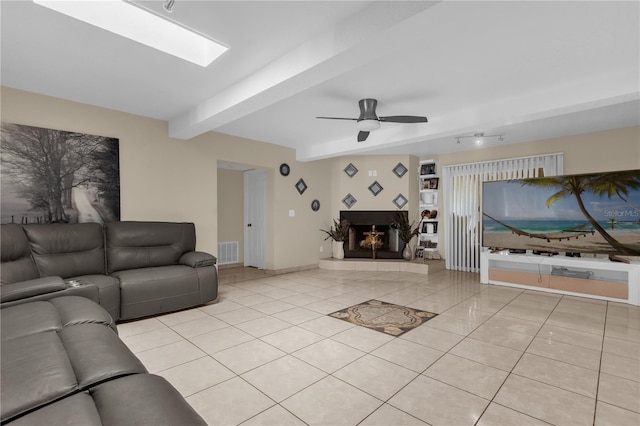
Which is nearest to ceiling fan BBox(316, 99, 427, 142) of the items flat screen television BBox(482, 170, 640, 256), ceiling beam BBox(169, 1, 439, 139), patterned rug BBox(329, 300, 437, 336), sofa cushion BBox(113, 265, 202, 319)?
ceiling beam BBox(169, 1, 439, 139)

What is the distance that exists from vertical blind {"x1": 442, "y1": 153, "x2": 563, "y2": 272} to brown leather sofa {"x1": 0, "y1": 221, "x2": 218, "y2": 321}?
15.9ft

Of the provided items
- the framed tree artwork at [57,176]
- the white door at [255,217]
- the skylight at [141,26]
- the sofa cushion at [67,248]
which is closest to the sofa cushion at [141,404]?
the skylight at [141,26]

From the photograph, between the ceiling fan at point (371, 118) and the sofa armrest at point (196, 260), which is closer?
the ceiling fan at point (371, 118)

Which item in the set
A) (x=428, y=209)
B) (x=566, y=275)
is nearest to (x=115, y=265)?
(x=428, y=209)

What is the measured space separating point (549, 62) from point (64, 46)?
13.7 ft

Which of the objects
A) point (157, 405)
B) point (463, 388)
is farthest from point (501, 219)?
point (157, 405)

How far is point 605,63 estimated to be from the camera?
278cm

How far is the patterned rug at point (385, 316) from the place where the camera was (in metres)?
3.21

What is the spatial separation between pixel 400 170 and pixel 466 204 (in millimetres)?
1508

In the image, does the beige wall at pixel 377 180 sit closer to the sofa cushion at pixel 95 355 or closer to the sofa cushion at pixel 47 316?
the sofa cushion at pixel 47 316

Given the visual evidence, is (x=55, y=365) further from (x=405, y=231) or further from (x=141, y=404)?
(x=405, y=231)

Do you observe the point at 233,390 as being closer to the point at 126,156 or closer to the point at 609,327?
the point at 126,156

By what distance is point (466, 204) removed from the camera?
6.30 metres

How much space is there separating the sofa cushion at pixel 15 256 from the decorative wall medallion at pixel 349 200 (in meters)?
5.33
